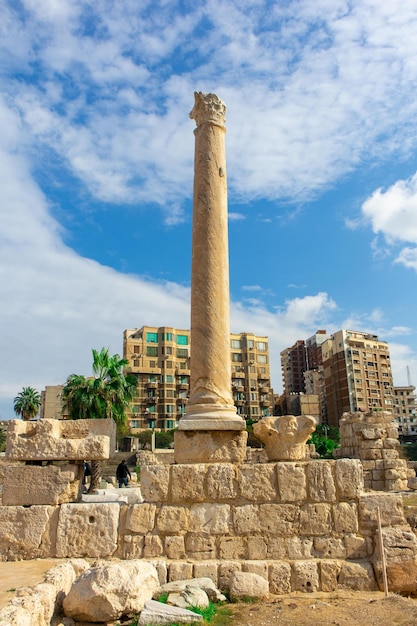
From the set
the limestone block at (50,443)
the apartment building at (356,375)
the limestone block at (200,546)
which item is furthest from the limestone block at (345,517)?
the apartment building at (356,375)

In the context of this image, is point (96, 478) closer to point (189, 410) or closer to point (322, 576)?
point (189, 410)

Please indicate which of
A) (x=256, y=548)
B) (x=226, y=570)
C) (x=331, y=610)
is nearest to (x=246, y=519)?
(x=256, y=548)

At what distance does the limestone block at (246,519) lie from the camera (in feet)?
21.2

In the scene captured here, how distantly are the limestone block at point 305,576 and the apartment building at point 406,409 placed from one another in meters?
82.4

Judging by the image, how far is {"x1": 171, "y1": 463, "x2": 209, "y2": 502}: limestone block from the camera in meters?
6.61

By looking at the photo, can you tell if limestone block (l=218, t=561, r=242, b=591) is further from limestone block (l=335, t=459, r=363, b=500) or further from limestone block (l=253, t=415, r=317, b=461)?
limestone block (l=335, t=459, r=363, b=500)

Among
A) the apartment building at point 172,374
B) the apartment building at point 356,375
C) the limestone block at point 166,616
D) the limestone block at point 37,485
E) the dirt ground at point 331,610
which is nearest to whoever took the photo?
the limestone block at point 166,616

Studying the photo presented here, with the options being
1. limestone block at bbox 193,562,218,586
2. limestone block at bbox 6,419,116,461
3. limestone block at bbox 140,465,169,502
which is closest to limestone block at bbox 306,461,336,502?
limestone block at bbox 193,562,218,586

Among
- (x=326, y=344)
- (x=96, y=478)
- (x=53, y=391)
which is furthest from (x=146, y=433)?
(x=96, y=478)

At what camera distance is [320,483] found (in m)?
6.60

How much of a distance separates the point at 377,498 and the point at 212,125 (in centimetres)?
634

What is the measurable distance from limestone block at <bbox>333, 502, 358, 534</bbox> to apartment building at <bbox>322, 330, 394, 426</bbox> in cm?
6796

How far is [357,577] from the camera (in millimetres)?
6129

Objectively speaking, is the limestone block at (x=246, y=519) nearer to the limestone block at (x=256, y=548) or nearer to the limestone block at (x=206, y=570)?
the limestone block at (x=256, y=548)
